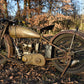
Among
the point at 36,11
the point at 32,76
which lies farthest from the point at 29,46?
the point at 36,11

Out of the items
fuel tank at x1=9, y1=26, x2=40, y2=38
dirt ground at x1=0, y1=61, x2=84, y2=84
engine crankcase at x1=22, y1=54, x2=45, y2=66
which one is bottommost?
dirt ground at x1=0, y1=61, x2=84, y2=84

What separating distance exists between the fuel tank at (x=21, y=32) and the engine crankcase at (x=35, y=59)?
0.66 metres

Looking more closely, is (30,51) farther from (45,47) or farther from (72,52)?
(72,52)

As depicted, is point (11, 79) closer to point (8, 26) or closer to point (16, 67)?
point (16, 67)

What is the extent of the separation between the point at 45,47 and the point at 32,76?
105cm

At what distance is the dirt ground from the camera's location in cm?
309

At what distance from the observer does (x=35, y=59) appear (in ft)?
11.9

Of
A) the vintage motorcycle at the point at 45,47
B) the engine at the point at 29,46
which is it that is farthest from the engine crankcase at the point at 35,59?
the engine at the point at 29,46

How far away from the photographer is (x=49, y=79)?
125 inches

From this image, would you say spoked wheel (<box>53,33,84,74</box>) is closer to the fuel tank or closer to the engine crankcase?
the engine crankcase

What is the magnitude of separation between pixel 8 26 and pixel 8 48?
0.79 metres

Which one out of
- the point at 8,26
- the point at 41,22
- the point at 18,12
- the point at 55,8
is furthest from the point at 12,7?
the point at 8,26

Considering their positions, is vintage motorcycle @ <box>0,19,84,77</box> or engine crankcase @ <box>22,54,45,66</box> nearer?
vintage motorcycle @ <box>0,19,84,77</box>

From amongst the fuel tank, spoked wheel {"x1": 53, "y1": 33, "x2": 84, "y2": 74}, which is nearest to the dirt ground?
spoked wheel {"x1": 53, "y1": 33, "x2": 84, "y2": 74}
